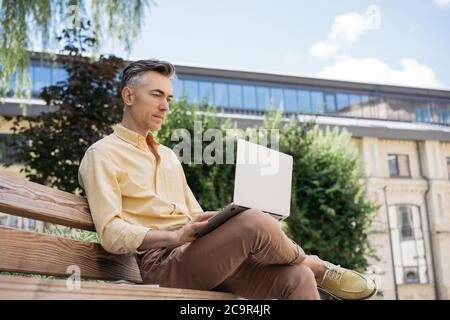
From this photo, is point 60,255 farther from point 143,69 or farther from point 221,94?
point 221,94

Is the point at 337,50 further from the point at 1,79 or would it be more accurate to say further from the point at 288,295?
the point at 288,295

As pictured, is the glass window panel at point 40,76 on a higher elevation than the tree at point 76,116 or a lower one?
higher

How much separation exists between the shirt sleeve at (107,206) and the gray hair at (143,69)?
1.29 ft

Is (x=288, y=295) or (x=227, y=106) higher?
(x=227, y=106)

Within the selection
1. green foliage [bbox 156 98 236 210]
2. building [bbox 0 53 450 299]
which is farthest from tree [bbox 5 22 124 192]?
building [bbox 0 53 450 299]

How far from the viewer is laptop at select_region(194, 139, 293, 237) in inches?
78.2

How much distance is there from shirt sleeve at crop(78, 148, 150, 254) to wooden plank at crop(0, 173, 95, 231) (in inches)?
A: 2.9

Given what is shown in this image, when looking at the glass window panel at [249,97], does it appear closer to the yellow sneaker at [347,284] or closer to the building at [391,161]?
the building at [391,161]

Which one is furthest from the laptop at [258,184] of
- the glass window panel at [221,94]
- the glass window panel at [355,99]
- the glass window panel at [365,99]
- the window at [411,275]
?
the glass window panel at [365,99]

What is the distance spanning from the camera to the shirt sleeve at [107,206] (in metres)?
2.12

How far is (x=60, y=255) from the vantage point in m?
2.13
